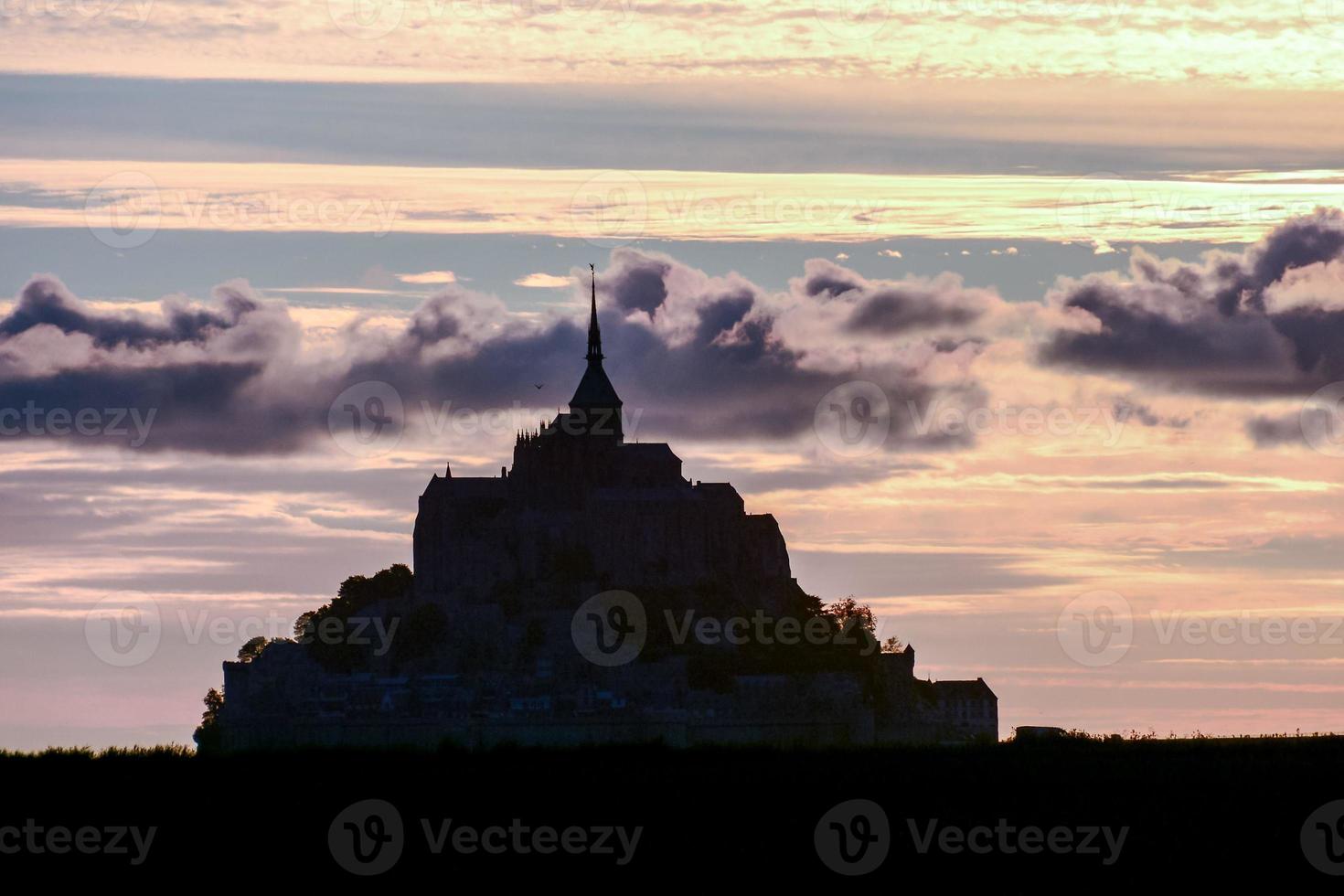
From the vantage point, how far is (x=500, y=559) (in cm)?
17550

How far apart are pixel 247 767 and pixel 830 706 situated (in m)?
79.6

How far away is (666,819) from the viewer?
69.3 m

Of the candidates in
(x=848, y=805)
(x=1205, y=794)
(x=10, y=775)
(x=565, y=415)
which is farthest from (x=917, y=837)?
(x=565, y=415)

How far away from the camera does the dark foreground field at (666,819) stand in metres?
58.9
